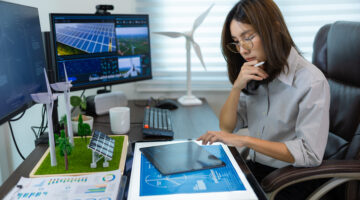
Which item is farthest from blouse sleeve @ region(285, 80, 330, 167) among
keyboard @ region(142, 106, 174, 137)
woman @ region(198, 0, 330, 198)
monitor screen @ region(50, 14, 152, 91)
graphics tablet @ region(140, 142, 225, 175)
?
monitor screen @ region(50, 14, 152, 91)

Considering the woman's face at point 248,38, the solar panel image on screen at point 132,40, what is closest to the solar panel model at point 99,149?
the woman's face at point 248,38

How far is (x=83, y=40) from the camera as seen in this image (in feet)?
4.74

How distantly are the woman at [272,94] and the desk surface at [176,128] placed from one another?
12cm

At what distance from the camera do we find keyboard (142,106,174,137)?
1.21m

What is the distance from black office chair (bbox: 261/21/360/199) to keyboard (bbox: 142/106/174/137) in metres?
0.42

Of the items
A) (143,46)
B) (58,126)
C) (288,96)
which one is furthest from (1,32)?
(288,96)

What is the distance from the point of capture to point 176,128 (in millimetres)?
1351

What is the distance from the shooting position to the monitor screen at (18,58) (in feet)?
2.98

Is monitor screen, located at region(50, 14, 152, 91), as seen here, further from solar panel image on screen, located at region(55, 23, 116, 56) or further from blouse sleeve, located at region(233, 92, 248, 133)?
blouse sleeve, located at region(233, 92, 248, 133)

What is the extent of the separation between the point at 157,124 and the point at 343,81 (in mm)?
794

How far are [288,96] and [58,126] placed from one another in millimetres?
921

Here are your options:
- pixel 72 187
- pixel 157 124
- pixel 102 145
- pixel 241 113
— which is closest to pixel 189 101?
pixel 241 113

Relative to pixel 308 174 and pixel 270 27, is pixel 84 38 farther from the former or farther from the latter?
pixel 308 174

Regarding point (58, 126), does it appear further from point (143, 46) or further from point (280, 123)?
point (280, 123)
